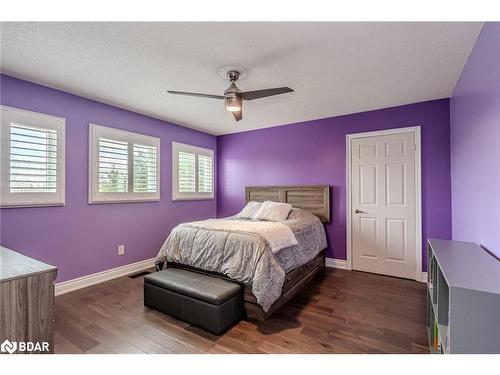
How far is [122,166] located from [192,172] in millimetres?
1384

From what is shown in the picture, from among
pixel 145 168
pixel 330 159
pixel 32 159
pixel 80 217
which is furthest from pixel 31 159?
pixel 330 159

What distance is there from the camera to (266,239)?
89.2 inches

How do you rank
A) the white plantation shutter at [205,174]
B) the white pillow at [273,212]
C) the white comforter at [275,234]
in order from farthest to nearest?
the white plantation shutter at [205,174] → the white pillow at [273,212] → the white comforter at [275,234]

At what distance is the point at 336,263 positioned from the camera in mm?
3773

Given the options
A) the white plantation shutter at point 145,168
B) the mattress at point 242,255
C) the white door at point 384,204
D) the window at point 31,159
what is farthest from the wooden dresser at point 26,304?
the white door at point 384,204

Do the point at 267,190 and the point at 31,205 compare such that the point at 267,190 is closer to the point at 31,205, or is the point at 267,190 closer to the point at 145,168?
the point at 145,168

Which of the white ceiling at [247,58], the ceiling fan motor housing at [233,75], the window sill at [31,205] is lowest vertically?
the window sill at [31,205]

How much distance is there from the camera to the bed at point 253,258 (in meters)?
2.14

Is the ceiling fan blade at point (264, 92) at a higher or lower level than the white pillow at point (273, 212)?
higher

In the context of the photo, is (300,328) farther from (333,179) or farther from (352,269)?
(333,179)

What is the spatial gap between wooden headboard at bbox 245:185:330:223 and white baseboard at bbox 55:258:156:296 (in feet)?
7.30

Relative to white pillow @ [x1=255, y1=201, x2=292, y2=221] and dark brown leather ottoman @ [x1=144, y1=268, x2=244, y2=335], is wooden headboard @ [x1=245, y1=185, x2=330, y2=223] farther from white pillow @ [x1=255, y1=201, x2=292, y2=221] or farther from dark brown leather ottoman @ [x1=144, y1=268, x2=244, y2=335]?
Result: dark brown leather ottoman @ [x1=144, y1=268, x2=244, y2=335]
